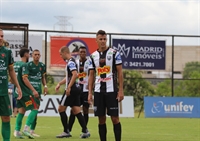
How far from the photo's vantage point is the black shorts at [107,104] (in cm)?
1117

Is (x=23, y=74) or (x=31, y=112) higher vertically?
(x=23, y=74)

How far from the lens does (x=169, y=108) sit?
93.2 feet

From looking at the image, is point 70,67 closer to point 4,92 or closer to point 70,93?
point 70,93

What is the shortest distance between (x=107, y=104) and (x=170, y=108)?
57.7ft

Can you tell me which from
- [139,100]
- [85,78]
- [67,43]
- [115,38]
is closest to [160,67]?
[115,38]

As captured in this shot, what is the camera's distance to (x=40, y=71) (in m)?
14.9

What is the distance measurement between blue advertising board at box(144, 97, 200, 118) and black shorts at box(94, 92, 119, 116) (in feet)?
56.2

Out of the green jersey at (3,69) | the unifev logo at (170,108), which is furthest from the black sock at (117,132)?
the unifev logo at (170,108)

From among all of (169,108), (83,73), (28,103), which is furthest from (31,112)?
(169,108)

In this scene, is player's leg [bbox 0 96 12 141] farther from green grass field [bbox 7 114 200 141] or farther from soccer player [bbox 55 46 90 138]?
soccer player [bbox 55 46 90 138]

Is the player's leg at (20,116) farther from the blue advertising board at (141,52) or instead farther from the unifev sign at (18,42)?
the blue advertising board at (141,52)

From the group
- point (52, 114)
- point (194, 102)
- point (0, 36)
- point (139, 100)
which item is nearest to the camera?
point (0, 36)

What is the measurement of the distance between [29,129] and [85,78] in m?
2.44

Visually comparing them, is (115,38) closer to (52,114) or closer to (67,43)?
(67,43)
